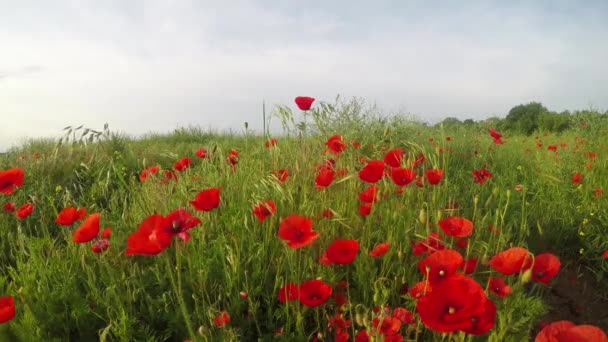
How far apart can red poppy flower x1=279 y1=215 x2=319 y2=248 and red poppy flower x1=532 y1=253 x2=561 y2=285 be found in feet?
2.44

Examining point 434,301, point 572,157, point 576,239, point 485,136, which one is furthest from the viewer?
point 485,136

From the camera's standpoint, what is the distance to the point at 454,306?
110 cm

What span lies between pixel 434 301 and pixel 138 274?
4.61 feet

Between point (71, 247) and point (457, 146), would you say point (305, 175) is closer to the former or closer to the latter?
point (71, 247)

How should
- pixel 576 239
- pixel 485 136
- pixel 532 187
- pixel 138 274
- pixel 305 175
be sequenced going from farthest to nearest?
pixel 485 136, pixel 532 187, pixel 576 239, pixel 305 175, pixel 138 274

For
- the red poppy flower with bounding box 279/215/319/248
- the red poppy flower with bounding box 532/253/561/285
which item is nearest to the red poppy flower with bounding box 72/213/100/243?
the red poppy flower with bounding box 279/215/319/248

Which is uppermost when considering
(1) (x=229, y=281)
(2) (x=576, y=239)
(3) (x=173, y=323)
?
(1) (x=229, y=281)

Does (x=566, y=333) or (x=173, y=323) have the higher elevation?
(x=566, y=333)

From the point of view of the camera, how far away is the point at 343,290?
1976mm

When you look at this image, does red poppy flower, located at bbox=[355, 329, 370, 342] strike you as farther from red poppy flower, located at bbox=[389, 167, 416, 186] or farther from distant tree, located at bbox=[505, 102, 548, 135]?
distant tree, located at bbox=[505, 102, 548, 135]

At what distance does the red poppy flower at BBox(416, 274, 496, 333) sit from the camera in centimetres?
103

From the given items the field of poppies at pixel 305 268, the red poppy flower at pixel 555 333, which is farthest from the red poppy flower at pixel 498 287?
the red poppy flower at pixel 555 333

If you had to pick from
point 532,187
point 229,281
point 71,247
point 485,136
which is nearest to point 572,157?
point 532,187

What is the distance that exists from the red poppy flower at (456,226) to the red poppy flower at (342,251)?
0.37m
